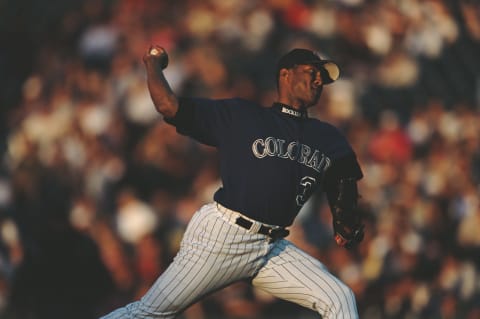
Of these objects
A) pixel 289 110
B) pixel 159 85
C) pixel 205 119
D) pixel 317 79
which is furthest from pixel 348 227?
pixel 159 85

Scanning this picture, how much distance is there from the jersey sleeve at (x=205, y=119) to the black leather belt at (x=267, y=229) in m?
0.44

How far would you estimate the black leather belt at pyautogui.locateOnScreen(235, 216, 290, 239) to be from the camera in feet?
18.0

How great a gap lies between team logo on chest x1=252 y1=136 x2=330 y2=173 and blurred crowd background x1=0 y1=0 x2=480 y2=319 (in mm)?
3944

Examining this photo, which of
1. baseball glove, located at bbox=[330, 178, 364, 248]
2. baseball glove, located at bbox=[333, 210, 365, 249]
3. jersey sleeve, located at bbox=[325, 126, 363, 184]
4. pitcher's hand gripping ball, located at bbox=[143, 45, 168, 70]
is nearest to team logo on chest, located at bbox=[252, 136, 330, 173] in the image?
jersey sleeve, located at bbox=[325, 126, 363, 184]

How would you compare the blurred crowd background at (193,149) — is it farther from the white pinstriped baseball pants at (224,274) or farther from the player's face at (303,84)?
the player's face at (303,84)

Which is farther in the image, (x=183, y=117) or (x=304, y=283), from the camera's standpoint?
(x=304, y=283)

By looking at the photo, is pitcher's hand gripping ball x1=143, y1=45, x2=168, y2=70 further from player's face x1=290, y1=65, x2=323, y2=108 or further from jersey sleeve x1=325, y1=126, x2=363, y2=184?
jersey sleeve x1=325, y1=126, x2=363, y2=184

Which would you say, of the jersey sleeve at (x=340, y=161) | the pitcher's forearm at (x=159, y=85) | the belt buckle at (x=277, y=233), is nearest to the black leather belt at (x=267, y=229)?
the belt buckle at (x=277, y=233)

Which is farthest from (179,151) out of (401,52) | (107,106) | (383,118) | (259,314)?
(401,52)

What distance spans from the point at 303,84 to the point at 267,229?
0.88 metres

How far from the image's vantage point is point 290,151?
18.3 ft

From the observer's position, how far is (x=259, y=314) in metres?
10.5

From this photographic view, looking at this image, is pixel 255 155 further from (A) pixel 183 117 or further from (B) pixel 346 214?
(B) pixel 346 214

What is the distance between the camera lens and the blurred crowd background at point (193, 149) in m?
9.84
